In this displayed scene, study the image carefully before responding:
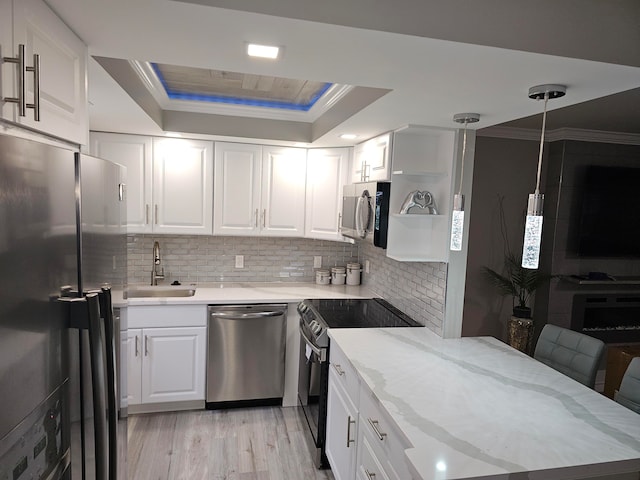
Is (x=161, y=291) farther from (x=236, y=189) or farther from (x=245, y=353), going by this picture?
(x=236, y=189)

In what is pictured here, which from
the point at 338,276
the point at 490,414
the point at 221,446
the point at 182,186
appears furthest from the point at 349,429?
the point at 182,186

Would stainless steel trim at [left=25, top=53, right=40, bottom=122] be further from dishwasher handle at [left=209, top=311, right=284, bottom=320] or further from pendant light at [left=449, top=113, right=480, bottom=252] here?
dishwasher handle at [left=209, top=311, right=284, bottom=320]

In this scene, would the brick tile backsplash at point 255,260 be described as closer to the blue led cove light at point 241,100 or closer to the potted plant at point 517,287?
the potted plant at point 517,287

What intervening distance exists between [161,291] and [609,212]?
4188 millimetres

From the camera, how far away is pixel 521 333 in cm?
362

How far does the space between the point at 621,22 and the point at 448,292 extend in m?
1.59

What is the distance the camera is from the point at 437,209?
2.57 metres

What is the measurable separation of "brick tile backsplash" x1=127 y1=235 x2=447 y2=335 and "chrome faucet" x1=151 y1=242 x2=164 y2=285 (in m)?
0.04

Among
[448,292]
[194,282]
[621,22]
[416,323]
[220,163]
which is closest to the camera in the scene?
[621,22]

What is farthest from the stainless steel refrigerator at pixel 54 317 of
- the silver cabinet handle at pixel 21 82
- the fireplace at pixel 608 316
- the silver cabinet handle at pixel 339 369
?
the fireplace at pixel 608 316

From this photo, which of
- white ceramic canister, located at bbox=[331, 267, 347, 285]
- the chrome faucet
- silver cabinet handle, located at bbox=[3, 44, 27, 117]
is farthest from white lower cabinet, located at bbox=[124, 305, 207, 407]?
silver cabinet handle, located at bbox=[3, 44, 27, 117]

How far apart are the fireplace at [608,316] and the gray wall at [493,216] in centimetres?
64

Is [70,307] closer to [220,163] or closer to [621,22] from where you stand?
[621,22]

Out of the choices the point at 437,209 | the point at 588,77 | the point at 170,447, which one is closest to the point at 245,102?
the point at 437,209
